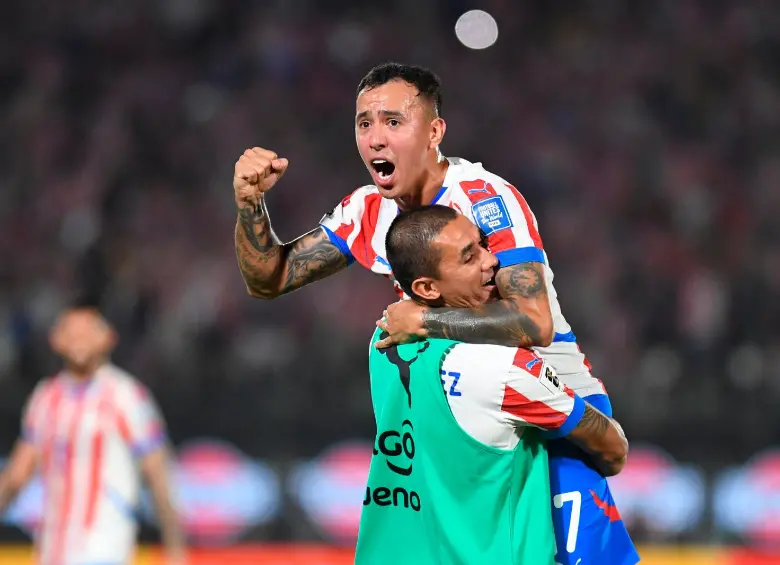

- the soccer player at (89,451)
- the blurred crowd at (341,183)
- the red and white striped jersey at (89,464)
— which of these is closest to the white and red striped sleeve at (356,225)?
the soccer player at (89,451)

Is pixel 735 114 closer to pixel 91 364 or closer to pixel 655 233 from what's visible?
pixel 655 233

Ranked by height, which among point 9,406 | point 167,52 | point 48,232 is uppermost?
point 167,52

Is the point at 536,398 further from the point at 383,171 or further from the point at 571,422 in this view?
the point at 383,171

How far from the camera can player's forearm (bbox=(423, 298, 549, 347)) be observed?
3.59 meters

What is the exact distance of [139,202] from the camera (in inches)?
463

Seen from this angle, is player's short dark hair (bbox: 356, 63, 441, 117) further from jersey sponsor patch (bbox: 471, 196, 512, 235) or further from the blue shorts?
the blue shorts

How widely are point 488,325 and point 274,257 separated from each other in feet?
3.43

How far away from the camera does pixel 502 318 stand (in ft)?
12.0

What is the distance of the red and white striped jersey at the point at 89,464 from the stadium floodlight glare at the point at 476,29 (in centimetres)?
763

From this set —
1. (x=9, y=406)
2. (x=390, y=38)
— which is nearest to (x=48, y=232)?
(x=9, y=406)

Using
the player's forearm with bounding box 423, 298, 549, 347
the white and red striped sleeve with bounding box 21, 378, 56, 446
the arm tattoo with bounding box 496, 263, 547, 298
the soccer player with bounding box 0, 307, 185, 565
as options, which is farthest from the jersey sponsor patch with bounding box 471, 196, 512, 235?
the white and red striped sleeve with bounding box 21, 378, 56, 446

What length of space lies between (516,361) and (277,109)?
976 cm

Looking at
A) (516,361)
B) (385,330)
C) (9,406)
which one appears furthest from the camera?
(9,406)

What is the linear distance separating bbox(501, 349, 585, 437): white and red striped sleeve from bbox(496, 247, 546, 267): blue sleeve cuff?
1.20 feet
